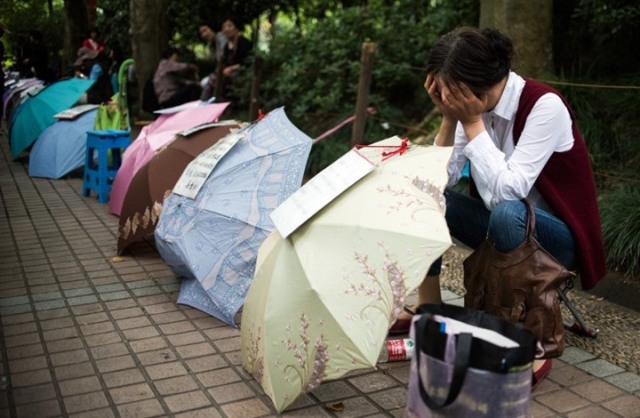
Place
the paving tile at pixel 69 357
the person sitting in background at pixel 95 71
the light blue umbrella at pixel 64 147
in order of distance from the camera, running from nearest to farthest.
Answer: the paving tile at pixel 69 357 → the light blue umbrella at pixel 64 147 → the person sitting in background at pixel 95 71

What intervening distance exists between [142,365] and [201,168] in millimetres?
1237

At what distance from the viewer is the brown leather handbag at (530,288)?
293 cm

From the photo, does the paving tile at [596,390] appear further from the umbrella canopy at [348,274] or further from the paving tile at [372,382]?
the umbrella canopy at [348,274]

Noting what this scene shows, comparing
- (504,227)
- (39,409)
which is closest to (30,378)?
(39,409)

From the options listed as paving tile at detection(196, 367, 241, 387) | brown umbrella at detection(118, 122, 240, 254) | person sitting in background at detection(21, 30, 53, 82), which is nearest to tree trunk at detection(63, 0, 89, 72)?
person sitting in background at detection(21, 30, 53, 82)

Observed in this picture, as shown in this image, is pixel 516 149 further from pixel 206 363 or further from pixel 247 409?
pixel 206 363

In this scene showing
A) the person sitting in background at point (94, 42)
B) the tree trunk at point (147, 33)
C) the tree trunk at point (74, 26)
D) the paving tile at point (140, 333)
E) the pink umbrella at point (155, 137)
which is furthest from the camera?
the tree trunk at point (74, 26)

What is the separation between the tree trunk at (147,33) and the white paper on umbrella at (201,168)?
771 cm

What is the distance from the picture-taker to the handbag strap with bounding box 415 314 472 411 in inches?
87.0

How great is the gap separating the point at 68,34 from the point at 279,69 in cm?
962

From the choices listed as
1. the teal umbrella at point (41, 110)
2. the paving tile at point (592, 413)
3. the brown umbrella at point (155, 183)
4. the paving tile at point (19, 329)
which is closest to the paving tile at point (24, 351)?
the paving tile at point (19, 329)

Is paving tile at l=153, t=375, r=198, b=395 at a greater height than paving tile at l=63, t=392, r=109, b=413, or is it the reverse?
paving tile at l=63, t=392, r=109, b=413

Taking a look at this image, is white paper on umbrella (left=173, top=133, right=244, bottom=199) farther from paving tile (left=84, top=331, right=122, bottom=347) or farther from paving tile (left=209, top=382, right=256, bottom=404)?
paving tile (left=209, top=382, right=256, bottom=404)

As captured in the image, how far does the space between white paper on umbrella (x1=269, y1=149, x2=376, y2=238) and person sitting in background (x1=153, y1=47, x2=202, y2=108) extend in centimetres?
767
